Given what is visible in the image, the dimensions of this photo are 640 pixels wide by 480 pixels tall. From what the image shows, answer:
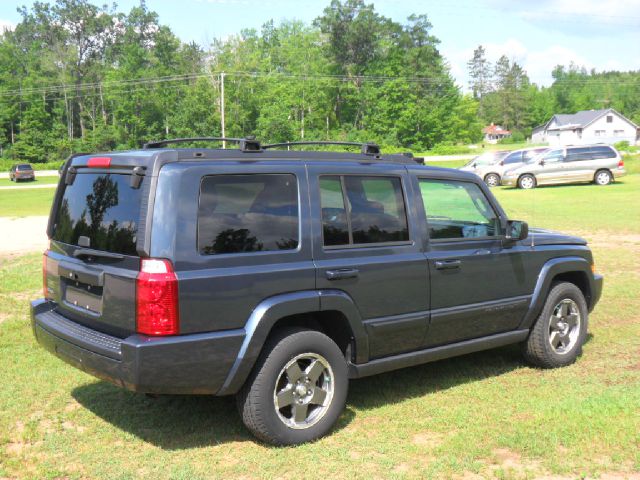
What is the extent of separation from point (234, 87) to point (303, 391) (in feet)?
255

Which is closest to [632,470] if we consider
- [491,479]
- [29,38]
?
[491,479]

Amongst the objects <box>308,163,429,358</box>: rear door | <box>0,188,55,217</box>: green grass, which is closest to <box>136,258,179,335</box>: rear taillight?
<box>308,163,429,358</box>: rear door

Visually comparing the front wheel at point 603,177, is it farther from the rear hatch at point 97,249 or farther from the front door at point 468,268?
the rear hatch at point 97,249

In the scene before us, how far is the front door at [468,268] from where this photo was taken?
5.19 metres

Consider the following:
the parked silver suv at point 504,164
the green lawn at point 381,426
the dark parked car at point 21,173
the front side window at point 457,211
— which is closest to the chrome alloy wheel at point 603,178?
the parked silver suv at point 504,164

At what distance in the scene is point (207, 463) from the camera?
4145 millimetres

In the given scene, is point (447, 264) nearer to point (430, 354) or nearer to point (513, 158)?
point (430, 354)

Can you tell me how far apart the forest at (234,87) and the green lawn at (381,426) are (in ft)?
230

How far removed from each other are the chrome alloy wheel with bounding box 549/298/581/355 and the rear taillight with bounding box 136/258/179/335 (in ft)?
11.9

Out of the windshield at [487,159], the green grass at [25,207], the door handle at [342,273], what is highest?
the windshield at [487,159]

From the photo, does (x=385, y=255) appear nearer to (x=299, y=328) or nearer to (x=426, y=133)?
(x=299, y=328)

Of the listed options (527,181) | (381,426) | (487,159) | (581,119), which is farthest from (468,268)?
(581,119)

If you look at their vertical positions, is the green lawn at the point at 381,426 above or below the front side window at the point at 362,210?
below

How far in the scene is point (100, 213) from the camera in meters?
4.40
